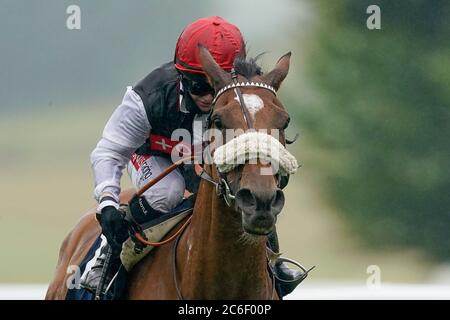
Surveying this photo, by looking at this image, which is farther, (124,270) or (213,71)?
(124,270)

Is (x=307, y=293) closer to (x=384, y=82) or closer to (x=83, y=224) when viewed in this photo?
(x=83, y=224)

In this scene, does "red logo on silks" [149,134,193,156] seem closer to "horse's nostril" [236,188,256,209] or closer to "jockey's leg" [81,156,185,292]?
"jockey's leg" [81,156,185,292]

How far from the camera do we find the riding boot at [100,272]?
17.8ft

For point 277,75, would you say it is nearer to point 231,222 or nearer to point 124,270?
point 231,222

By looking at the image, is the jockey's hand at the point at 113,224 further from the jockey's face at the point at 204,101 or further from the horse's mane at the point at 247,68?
the horse's mane at the point at 247,68

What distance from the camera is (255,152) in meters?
4.37

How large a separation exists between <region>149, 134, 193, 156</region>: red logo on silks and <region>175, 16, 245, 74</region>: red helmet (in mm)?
428

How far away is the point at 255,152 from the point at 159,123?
45.2 inches

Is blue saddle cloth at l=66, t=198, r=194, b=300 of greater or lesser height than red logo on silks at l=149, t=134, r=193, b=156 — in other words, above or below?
below

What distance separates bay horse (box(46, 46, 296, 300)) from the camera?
4320 mm

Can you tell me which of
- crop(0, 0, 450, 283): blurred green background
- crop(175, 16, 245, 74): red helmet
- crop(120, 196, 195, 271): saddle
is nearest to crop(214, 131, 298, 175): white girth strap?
crop(175, 16, 245, 74): red helmet

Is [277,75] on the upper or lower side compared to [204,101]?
upper

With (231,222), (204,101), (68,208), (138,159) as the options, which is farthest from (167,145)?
(68,208)

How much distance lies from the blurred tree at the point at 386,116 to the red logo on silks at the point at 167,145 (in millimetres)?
10905
